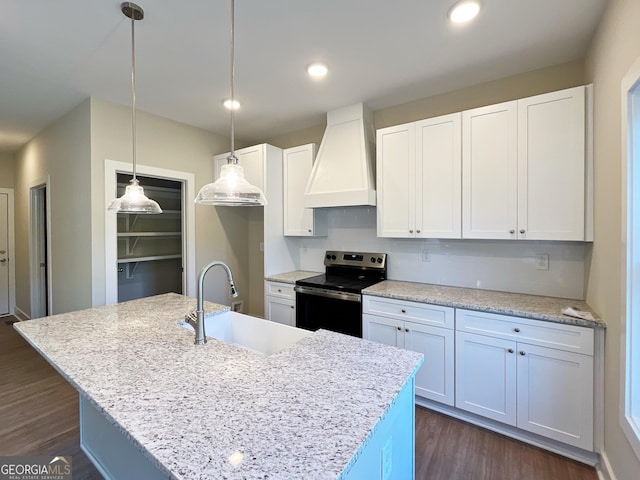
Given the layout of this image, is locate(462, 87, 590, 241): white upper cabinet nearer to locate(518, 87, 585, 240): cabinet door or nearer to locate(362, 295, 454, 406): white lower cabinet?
locate(518, 87, 585, 240): cabinet door

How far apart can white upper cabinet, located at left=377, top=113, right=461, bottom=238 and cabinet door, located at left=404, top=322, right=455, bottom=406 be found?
0.78 metres

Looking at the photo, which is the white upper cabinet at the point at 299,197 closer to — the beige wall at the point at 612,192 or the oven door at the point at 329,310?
the oven door at the point at 329,310

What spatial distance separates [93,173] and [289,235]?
1.96 meters

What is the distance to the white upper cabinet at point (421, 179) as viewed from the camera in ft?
7.88

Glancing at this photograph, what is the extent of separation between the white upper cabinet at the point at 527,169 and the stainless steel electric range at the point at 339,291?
994 millimetres

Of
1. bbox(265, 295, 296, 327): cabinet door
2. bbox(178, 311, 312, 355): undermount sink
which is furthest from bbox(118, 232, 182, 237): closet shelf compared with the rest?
bbox(178, 311, 312, 355): undermount sink

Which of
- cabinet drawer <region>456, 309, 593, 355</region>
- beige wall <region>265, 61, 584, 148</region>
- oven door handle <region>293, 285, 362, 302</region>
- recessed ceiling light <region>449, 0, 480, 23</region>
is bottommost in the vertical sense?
cabinet drawer <region>456, 309, 593, 355</region>

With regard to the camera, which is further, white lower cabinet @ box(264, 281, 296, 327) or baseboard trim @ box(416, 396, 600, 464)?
white lower cabinet @ box(264, 281, 296, 327)

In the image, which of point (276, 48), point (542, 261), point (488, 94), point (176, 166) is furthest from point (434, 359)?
point (176, 166)

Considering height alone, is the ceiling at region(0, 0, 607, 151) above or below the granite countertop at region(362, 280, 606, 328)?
above

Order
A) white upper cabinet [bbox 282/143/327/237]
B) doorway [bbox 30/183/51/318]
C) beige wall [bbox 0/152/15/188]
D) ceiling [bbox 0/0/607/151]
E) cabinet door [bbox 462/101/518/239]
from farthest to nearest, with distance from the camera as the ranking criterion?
beige wall [bbox 0/152/15/188] → doorway [bbox 30/183/51/318] → white upper cabinet [bbox 282/143/327/237] → cabinet door [bbox 462/101/518/239] → ceiling [bbox 0/0/607/151]

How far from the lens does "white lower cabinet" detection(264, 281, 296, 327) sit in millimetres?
3096

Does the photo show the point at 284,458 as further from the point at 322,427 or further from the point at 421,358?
the point at 421,358

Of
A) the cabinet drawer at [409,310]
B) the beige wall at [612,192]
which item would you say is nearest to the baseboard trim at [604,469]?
the beige wall at [612,192]
